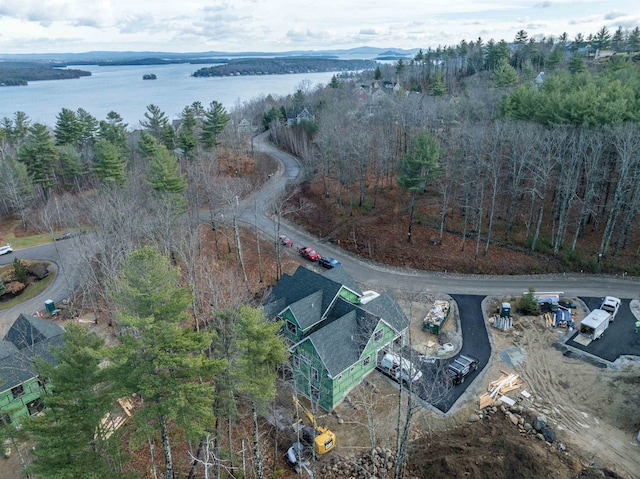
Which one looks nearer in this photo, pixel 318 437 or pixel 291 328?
pixel 318 437

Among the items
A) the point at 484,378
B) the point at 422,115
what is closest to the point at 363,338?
the point at 484,378

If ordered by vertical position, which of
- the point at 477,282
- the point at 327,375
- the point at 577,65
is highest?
the point at 577,65

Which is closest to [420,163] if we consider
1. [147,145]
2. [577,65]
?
[147,145]

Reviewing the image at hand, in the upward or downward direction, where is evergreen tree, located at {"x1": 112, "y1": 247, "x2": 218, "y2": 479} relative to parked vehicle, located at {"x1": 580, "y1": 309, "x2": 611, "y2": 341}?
upward

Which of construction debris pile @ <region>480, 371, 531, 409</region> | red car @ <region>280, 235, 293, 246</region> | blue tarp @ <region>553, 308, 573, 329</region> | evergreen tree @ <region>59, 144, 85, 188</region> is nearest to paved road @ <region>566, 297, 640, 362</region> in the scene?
blue tarp @ <region>553, 308, 573, 329</region>

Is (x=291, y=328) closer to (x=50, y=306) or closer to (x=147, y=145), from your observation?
(x=50, y=306)

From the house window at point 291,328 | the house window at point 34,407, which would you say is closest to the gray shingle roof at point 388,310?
the house window at point 291,328

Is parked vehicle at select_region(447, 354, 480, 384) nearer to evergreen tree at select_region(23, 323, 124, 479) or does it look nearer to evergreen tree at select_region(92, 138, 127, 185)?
evergreen tree at select_region(23, 323, 124, 479)

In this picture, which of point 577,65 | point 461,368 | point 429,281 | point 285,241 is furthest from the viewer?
point 577,65
